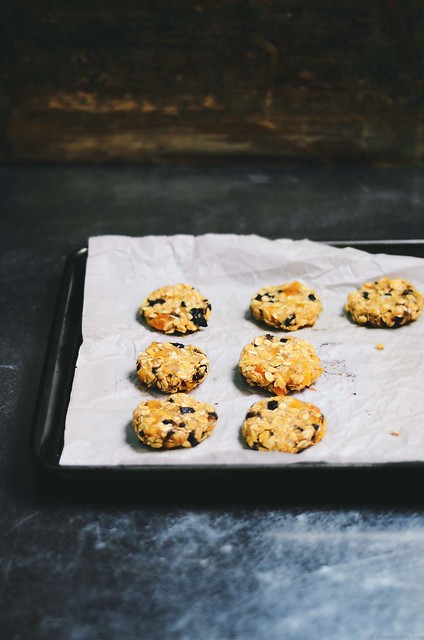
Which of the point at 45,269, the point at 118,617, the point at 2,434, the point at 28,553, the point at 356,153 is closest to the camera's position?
the point at 118,617

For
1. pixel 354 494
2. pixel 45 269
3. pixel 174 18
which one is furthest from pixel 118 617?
pixel 174 18

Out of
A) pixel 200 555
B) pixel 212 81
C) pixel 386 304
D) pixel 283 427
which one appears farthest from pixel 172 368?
pixel 212 81

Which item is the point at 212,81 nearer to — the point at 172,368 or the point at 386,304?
the point at 386,304

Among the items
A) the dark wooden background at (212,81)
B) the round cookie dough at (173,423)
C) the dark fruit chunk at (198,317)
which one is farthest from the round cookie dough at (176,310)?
the dark wooden background at (212,81)

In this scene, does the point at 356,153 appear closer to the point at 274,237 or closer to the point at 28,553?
the point at 274,237

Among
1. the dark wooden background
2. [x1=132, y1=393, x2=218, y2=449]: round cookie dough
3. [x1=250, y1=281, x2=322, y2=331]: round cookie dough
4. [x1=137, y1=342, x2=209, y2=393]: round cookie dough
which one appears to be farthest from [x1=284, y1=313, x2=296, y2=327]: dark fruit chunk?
the dark wooden background

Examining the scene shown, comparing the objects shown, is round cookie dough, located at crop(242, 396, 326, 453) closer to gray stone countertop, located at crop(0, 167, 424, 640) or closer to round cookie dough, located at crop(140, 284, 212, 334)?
gray stone countertop, located at crop(0, 167, 424, 640)

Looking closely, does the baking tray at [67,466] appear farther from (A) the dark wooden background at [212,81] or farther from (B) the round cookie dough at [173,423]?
(A) the dark wooden background at [212,81]

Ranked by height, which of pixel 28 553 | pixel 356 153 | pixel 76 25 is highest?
pixel 76 25
